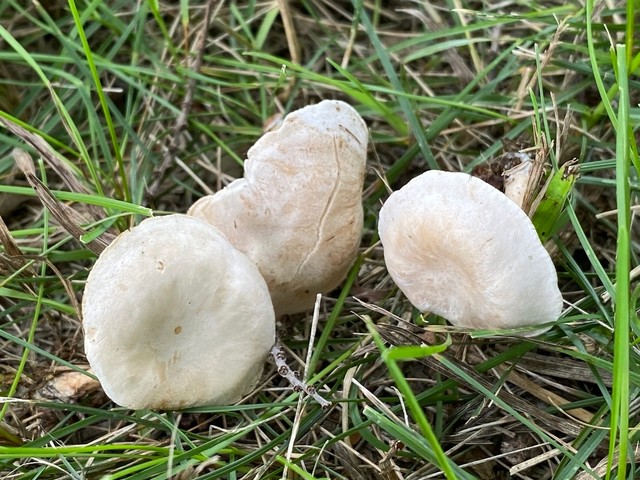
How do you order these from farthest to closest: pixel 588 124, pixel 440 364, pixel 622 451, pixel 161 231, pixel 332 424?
pixel 588 124, pixel 332 424, pixel 440 364, pixel 161 231, pixel 622 451

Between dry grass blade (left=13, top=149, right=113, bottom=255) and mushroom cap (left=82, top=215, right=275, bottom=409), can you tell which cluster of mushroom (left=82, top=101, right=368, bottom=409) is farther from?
dry grass blade (left=13, top=149, right=113, bottom=255)

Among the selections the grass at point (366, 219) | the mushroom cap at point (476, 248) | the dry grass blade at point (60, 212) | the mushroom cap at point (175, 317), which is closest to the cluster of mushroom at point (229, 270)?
the mushroom cap at point (175, 317)

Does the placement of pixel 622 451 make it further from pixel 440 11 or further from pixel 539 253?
pixel 440 11

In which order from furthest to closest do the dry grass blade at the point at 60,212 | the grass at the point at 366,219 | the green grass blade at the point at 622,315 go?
the dry grass blade at the point at 60,212 < the grass at the point at 366,219 < the green grass blade at the point at 622,315

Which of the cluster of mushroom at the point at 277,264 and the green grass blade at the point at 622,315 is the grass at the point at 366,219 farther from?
the cluster of mushroom at the point at 277,264

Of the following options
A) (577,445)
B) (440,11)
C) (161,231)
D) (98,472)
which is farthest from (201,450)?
(440,11)

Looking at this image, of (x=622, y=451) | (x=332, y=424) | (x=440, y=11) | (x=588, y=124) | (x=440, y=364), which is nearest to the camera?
(x=622, y=451)
